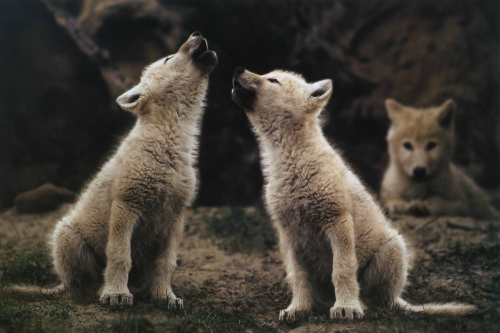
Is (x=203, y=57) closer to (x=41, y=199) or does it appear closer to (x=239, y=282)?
(x=239, y=282)

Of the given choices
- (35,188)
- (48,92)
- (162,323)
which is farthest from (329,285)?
(48,92)

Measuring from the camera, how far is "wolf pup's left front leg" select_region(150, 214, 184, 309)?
4.03 m

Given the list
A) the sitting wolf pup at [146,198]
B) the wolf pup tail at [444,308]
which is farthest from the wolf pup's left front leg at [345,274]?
the sitting wolf pup at [146,198]

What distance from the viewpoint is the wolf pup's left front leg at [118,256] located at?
3.80 m

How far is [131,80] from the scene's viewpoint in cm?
804

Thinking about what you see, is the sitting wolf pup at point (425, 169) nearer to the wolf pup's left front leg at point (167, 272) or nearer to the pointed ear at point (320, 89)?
the pointed ear at point (320, 89)

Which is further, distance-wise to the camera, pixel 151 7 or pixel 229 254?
pixel 151 7

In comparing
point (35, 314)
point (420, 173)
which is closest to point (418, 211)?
point (420, 173)

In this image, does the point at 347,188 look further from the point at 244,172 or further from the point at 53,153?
the point at 53,153

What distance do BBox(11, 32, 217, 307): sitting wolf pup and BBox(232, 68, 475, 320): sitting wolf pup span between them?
0.56 m

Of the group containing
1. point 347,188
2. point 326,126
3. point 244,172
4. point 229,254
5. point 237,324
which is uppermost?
point 326,126

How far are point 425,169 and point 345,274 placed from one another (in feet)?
15.2

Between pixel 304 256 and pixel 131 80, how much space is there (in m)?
5.17

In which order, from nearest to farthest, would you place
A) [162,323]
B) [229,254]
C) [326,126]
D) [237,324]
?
1. [162,323]
2. [237,324]
3. [229,254]
4. [326,126]
